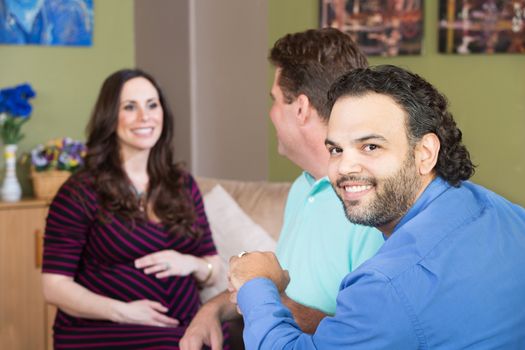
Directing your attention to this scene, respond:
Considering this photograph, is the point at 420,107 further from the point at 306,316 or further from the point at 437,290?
the point at 306,316

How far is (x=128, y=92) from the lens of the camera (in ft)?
10.1

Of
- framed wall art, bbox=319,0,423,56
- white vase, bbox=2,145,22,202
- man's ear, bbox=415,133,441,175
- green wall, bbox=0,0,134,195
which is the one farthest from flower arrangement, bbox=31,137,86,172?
man's ear, bbox=415,133,441,175

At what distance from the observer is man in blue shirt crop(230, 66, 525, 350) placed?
1.28 meters

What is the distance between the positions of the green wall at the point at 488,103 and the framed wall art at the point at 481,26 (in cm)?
4

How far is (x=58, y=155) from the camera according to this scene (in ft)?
14.6

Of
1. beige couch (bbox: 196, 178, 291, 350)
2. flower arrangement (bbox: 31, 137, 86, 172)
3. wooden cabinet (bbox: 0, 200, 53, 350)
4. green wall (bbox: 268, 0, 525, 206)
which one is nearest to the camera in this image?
beige couch (bbox: 196, 178, 291, 350)

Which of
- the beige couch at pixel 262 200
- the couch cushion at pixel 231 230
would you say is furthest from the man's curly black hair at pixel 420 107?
the beige couch at pixel 262 200

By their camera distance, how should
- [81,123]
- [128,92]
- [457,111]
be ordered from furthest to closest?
[81,123]
[457,111]
[128,92]

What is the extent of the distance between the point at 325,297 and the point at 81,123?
3.22m

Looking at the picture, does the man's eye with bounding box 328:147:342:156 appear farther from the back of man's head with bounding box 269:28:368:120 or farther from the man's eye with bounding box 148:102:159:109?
the man's eye with bounding box 148:102:159:109

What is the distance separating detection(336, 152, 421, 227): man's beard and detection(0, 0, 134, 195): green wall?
11.4 ft

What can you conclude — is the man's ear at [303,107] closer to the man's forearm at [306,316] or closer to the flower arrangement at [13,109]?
the man's forearm at [306,316]

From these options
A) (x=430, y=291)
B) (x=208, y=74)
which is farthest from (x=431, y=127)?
(x=208, y=74)

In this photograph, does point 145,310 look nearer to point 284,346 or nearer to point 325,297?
point 325,297
